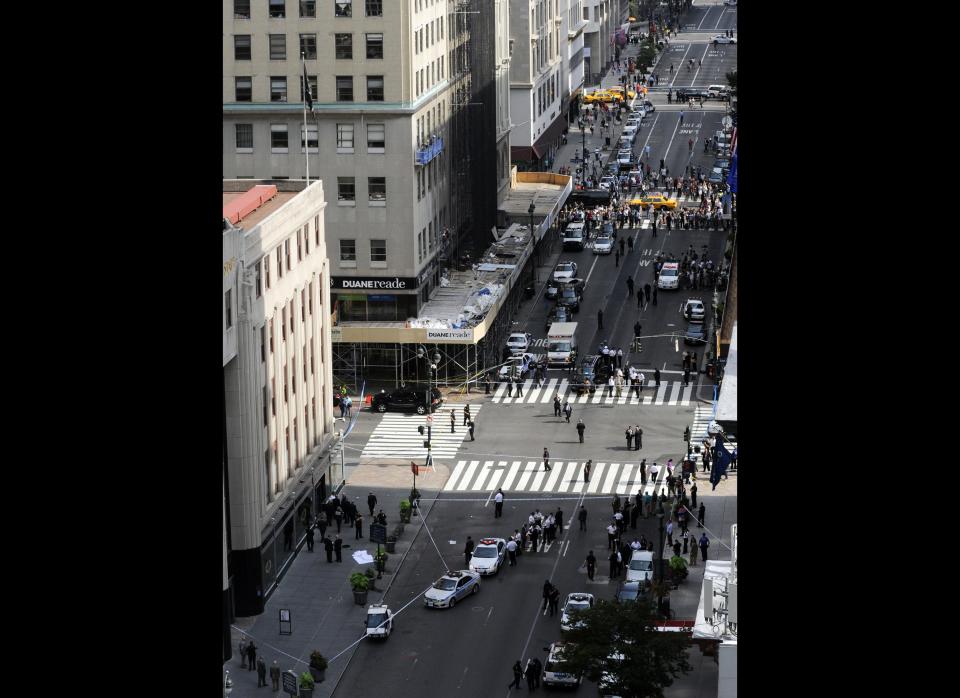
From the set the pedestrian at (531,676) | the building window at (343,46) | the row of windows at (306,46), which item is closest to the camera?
the pedestrian at (531,676)

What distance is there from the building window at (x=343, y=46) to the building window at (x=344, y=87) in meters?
1.12

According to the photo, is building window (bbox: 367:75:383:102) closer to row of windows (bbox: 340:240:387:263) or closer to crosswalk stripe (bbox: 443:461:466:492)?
row of windows (bbox: 340:240:387:263)

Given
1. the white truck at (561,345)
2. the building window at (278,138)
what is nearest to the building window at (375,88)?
the building window at (278,138)

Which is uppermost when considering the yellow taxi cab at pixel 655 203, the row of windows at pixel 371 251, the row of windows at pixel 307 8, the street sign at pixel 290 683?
the row of windows at pixel 307 8

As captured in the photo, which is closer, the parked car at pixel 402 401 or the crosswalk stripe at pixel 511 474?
the crosswalk stripe at pixel 511 474

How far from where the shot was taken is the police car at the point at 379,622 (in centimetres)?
7206

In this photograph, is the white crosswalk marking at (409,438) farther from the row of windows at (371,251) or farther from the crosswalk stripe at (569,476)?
the row of windows at (371,251)

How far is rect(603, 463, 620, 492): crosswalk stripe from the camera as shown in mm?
91812

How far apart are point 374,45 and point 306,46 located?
3.68 metres

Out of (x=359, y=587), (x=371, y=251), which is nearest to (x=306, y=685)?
(x=359, y=587)

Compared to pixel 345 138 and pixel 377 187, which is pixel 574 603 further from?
pixel 345 138
